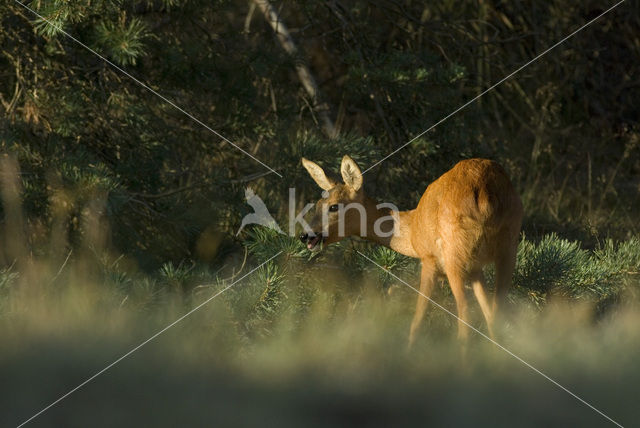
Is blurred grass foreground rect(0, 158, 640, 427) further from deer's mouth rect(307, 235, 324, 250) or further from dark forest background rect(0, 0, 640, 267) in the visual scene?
dark forest background rect(0, 0, 640, 267)

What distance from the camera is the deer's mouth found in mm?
3689

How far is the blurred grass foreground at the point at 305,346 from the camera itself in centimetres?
275

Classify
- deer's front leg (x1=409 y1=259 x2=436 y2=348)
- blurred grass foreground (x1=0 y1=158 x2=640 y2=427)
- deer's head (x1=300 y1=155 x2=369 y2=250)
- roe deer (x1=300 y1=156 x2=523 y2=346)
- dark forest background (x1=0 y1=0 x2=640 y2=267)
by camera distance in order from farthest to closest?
dark forest background (x1=0 y1=0 x2=640 y2=267)
deer's head (x1=300 y1=155 x2=369 y2=250)
deer's front leg (x1=409 y1=259 x2=436 y2=348)
roe deer (x1=300 y1=156 x2=523 y2=346)
blurred grass foreground (x1=0 y1=158 x2=640 y2=427)

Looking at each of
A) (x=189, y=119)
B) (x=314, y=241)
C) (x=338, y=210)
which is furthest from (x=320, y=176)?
(x=189, y=119)

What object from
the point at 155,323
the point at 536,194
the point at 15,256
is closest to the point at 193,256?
the point at 15,256

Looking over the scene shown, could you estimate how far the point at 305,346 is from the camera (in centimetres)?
318

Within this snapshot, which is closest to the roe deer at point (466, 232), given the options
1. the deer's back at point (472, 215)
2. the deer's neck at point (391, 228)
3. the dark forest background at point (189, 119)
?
the deer's back at point (472, 215)

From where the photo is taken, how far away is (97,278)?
13.0ft

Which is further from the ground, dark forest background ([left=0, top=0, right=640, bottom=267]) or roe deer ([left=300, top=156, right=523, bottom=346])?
dark forest background ([left=0, top=0, right=640, bottom=267])

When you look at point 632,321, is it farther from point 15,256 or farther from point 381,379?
point 15,256

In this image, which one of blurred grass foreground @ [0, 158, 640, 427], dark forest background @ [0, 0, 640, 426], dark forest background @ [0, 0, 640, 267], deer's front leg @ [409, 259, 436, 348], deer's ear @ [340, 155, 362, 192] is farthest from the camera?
dark forest background @ [0, 0, 640, 267]

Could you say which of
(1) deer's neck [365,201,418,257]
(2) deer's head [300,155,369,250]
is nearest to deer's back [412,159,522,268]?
(1) deer's neck [365,201,418,257]

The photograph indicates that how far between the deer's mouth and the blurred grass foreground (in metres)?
0.06

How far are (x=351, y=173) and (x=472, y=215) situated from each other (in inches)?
24.6
